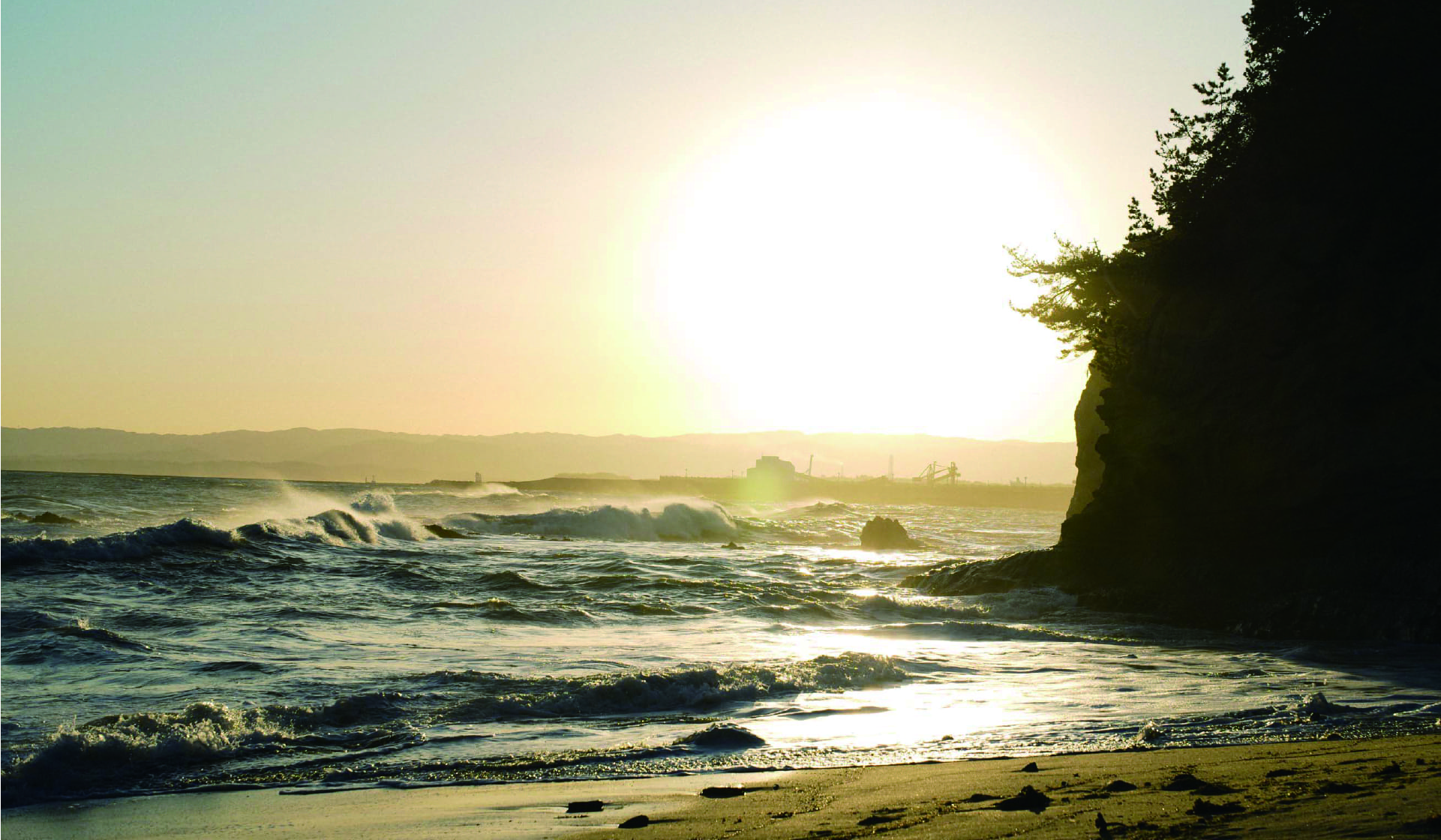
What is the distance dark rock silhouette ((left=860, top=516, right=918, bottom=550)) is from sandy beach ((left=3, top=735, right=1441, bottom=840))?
31.1 meters

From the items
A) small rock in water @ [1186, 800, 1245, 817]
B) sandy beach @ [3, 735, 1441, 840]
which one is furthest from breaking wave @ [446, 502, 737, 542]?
small rock in water @ [1186, 800, 1245, 817]

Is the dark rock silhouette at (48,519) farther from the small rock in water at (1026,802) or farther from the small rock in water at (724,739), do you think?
the small rock in water at (1026,802)

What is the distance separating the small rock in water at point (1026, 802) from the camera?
16.7 feet

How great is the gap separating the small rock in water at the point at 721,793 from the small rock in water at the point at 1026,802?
1643 mm

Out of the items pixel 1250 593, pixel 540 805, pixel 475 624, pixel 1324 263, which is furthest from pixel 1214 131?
pixel 540 805

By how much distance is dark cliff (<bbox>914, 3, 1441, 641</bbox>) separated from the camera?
15.0m

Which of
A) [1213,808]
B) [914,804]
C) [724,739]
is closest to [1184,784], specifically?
[1213,808]

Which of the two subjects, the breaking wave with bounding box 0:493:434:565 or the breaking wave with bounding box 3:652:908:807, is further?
the breaking wave with bounding box 0:493:434:565

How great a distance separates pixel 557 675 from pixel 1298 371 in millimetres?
13595

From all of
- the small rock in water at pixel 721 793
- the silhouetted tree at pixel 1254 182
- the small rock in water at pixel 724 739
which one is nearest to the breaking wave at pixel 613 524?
the silhouetted tree at pixel 1254 182

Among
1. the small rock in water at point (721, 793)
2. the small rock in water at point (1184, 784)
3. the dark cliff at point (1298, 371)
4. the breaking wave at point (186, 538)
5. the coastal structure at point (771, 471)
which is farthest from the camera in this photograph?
the coastal structure at point (771, 471)

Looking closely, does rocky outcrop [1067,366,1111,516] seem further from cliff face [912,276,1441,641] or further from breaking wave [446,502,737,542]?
breaking wave [446,502,737,542]

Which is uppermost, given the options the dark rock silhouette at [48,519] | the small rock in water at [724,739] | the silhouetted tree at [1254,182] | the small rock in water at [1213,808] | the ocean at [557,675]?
the silhouetted tree at [1254,182]

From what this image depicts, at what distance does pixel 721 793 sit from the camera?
607cm
